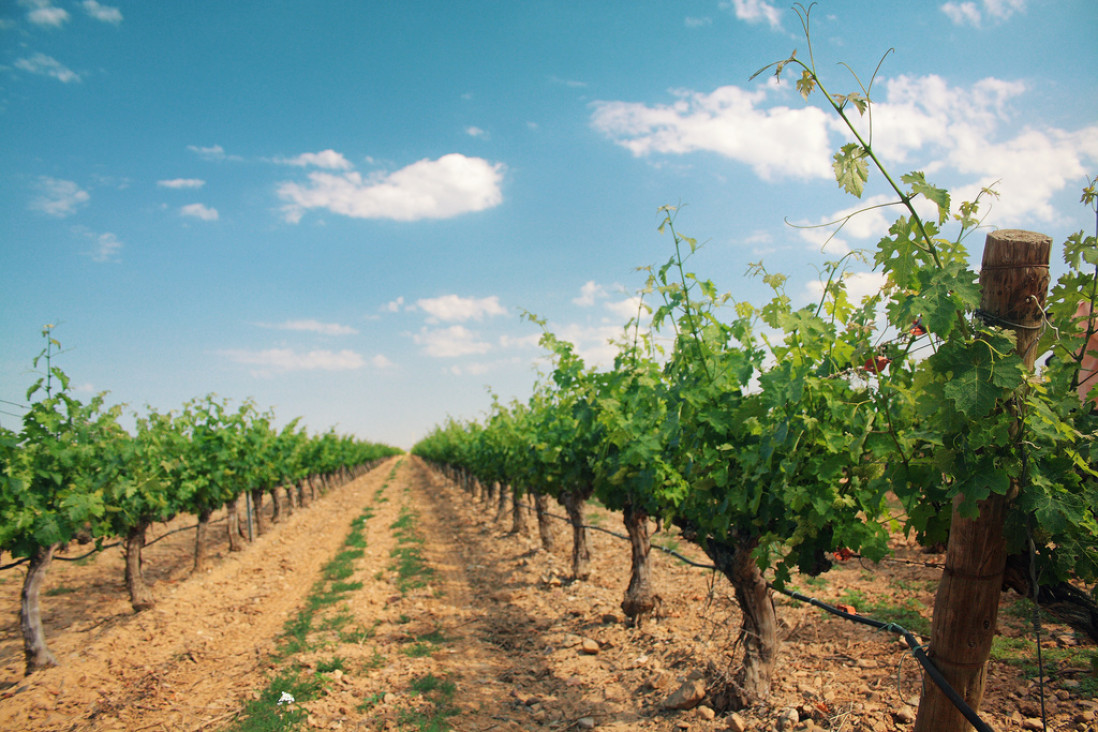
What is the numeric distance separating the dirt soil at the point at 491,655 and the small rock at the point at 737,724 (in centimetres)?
1

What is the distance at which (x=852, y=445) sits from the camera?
8.65 feet

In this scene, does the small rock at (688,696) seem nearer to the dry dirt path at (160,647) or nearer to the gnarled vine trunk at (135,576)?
the dry dirt path at (160,647)

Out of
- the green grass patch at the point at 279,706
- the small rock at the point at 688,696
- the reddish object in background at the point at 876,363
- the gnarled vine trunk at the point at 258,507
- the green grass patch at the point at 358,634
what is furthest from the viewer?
the gnarled vine trunk at the point at 258,507

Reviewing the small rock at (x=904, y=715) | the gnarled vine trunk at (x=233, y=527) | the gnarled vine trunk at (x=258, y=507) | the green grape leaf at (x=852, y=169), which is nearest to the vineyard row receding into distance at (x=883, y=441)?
the green grape leaf at (x=852, y=169)

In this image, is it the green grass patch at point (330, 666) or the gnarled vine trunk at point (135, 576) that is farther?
the gnarled vine trunk at point (135, 576)

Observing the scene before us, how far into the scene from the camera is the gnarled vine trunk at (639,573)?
664 cm

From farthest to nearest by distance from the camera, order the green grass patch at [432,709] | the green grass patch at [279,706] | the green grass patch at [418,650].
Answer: the green grass patch at [418,650] < the green grass patch at [279,706] < the green grass patch at [432,709]

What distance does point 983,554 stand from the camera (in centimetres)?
212

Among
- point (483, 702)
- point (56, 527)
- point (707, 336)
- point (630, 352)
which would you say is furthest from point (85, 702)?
point (707, 336)

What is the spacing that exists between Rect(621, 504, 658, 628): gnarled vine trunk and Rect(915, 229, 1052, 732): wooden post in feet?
14.7

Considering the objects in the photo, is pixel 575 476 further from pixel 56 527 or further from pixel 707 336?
pixel 56 527

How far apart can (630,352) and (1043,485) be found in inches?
168

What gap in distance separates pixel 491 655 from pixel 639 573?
6.11 feet

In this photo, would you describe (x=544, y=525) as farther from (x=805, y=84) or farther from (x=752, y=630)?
(x=805, y=84)
